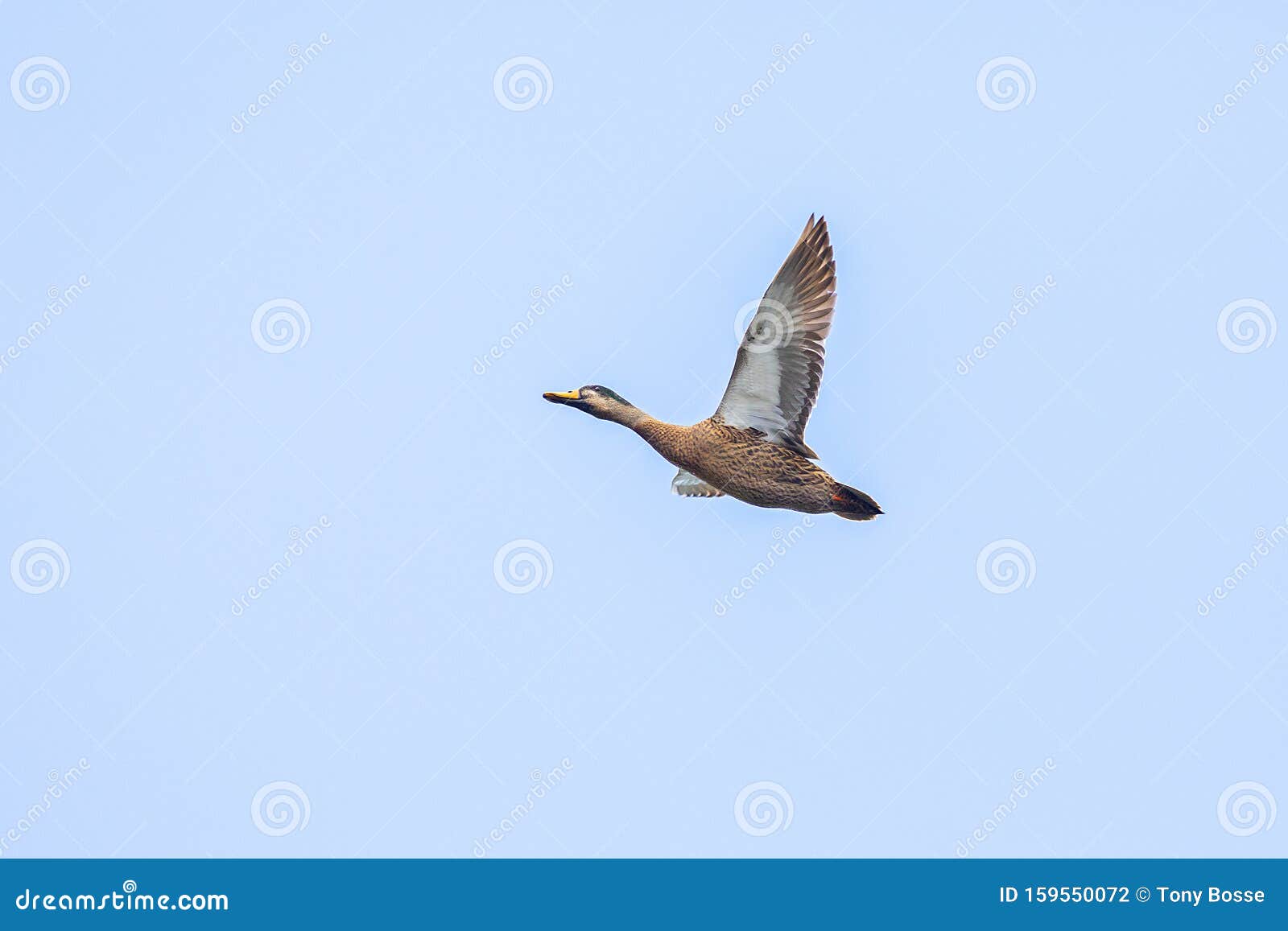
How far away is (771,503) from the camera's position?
855 inches

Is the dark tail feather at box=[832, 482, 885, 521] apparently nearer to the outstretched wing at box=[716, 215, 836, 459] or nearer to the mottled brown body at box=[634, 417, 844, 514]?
the mottled brown body at box=[634, 417, 844, 514]

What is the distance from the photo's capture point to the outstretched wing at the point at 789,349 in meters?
21.2

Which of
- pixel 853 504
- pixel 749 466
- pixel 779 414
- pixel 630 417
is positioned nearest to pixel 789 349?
pixel 779 414

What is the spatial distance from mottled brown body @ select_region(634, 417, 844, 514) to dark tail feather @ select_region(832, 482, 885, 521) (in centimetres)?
3

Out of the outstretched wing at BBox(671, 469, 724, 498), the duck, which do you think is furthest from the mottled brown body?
the outstretched wing at BBox(671, 469, 724, 498)

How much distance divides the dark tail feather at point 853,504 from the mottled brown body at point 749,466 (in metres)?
0.03

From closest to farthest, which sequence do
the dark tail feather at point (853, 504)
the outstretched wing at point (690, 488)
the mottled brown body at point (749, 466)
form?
1. the dark tail feather at point (853, 504)
2. the mottled brown body at point (749, 466)
3. the outstretched wing at point (690, 488)

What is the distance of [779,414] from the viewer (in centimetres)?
2152

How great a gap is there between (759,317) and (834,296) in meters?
0.92

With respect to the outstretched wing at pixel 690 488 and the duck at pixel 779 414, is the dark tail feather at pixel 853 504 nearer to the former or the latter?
the duck at pixel 779 414

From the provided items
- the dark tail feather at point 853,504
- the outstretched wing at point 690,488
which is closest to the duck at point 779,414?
the dark tail feather at point 853,504

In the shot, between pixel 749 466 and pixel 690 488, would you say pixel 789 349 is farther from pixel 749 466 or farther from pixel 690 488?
pixel 690 488
